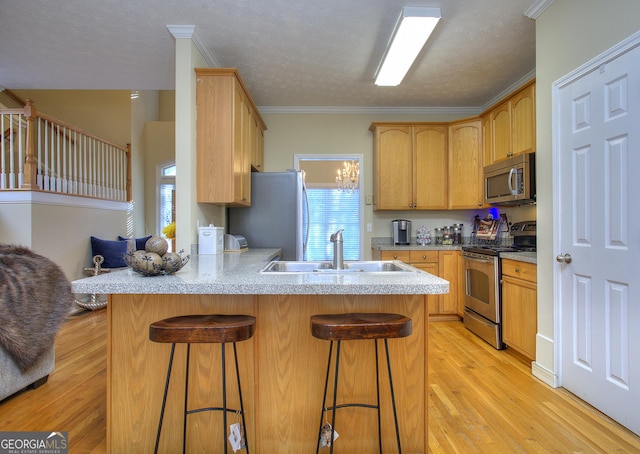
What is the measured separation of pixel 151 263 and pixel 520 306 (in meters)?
2.75

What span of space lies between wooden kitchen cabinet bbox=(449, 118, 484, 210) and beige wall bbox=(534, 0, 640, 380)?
155 centimetres

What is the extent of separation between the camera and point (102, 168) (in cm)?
550

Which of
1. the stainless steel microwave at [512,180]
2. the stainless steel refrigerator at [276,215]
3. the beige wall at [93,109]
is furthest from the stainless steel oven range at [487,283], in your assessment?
the beige wall at [93,109]

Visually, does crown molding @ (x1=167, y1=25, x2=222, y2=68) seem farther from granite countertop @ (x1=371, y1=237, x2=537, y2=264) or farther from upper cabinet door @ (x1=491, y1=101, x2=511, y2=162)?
upper cabinet door @ (x1=491, y1=101, x2=511, y2=162)

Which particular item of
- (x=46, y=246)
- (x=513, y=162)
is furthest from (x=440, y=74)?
(x=46, y=246)

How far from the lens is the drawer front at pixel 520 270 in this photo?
2682mm

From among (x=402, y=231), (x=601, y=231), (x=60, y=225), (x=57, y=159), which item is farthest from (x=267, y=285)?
(x=57, y=159)

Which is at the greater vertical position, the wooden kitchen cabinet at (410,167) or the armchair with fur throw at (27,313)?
the wooden kitchen cabinet at (410,167)

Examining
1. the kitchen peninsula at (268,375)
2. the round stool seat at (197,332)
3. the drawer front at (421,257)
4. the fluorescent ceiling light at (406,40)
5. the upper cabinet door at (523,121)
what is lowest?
the kitchen peninsula at (268,375)

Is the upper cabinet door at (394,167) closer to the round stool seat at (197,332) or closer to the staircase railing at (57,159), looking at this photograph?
the round stool seat at (197,332)

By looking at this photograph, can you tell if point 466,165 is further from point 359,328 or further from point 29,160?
point 29,160

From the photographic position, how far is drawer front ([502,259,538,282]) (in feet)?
8.80

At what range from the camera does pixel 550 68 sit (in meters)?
2.45

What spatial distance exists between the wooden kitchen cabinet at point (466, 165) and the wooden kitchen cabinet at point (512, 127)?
0.42 feet
